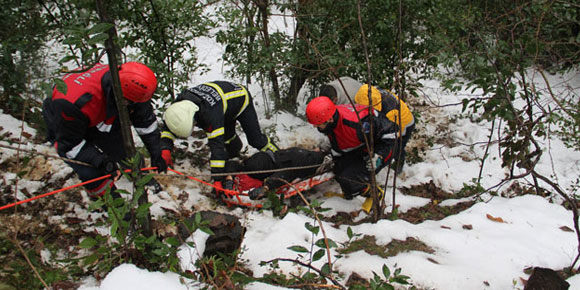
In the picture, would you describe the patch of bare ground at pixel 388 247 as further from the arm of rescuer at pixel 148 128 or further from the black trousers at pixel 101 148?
the black trousers at pixel 101 148

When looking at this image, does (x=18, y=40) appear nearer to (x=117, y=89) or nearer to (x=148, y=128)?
(x=148, y=128)

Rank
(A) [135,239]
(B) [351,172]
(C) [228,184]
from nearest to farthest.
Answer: (A) [135,239] → (C) [228,184] → (B) [351,172]

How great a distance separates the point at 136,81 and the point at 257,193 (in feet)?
5.41

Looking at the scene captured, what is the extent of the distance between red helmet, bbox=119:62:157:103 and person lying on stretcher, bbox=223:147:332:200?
1.22 meters

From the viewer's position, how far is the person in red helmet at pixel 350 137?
3938 millimetres

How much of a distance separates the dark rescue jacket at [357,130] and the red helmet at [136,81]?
194cm

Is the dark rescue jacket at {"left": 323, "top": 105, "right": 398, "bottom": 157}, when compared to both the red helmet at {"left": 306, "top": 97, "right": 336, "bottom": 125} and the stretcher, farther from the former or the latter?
the stretcher

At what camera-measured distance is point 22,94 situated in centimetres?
462

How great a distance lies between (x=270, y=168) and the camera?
13.6 ft

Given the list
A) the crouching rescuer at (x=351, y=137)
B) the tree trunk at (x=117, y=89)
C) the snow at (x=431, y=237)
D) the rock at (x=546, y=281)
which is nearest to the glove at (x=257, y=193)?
the snow at (x=431, y=237)

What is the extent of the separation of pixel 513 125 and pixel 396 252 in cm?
168

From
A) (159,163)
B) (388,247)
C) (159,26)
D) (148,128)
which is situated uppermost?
(159,26)

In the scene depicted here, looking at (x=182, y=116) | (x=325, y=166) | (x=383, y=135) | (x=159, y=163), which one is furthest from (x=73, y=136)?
(x=383, y=135)

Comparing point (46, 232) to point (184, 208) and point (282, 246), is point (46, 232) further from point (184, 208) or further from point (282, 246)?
point (282, 246)
